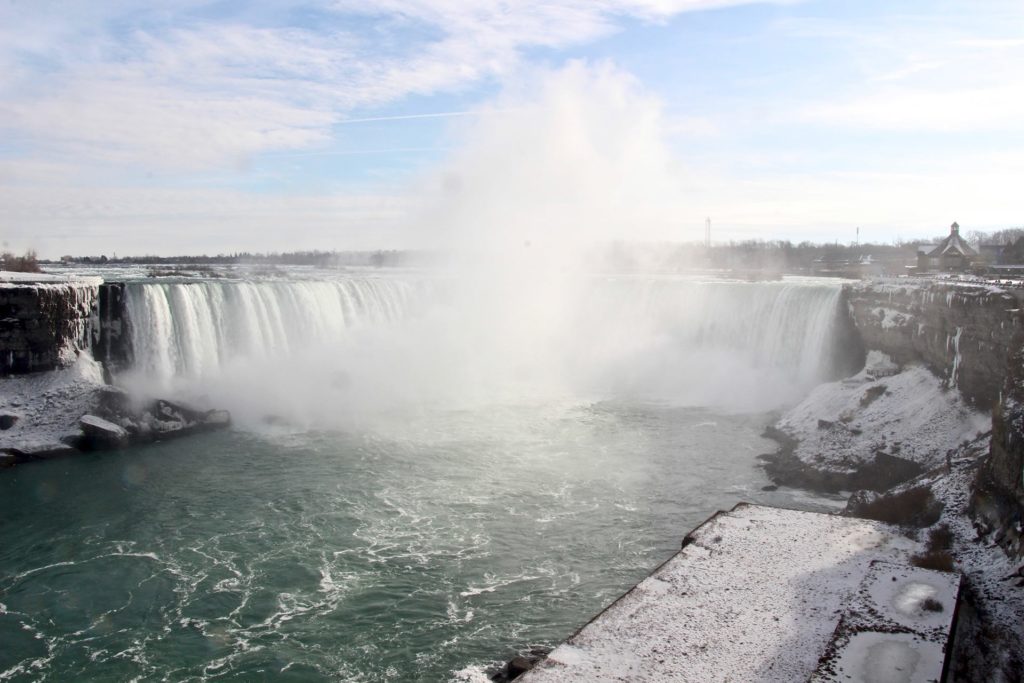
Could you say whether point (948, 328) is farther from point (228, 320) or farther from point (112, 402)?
point (112, 402)

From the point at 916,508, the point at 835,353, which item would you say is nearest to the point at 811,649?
the point at 916,508

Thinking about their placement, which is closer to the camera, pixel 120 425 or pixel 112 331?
pixel 120 425

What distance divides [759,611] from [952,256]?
33.1m

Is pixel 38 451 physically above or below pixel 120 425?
below

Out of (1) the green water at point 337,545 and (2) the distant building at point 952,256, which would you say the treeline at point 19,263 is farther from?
(2) the distant building at point 952,256

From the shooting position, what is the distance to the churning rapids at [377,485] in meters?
9.92

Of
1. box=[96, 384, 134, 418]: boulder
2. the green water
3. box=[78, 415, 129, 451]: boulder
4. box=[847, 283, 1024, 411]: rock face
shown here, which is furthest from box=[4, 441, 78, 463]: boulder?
box=[847, 283, 1024, 411]: rock face

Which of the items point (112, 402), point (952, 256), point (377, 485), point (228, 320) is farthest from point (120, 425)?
point (952, 256)

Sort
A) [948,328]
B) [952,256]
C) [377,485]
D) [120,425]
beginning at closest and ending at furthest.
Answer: [377,485]
[948,328]
[120,425]
[952,256]

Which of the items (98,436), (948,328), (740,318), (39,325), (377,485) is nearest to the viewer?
(377,485)

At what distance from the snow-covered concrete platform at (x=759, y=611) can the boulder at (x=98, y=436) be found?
617 inches

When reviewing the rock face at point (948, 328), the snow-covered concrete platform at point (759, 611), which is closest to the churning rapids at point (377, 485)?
the snow-covered concrete platform at point (759, 611)

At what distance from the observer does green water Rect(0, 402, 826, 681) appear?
9531mm

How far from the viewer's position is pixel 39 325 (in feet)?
69.5
